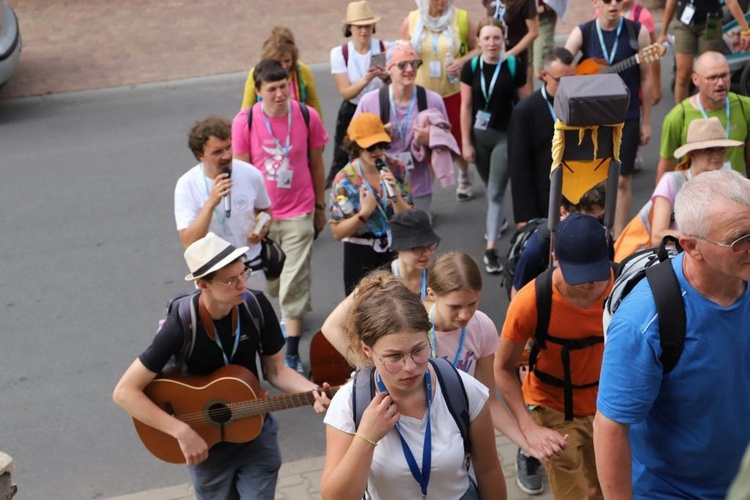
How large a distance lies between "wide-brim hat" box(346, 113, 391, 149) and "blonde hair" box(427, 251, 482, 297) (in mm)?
2193

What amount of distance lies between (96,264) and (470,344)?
5.22 m

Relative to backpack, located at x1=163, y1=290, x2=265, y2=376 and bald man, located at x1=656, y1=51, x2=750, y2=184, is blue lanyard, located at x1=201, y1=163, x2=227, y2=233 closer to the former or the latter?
backpack, located at x1=163, y1=290, x2=265, y2=376

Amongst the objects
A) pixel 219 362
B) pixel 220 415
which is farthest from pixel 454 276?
pixel 220 415

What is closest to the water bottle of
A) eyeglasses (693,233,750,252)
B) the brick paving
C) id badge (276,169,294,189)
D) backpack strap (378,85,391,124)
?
backpack strap (378,85,391,124)

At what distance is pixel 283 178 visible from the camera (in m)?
7.59

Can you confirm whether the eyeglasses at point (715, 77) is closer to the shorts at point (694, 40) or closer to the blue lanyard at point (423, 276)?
the blue lanyard at point (423, 276)

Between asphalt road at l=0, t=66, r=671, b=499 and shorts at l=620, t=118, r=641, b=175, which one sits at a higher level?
shorts at l=620, t=118, r=641, b=175

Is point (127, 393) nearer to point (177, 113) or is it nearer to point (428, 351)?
point (428, 351)

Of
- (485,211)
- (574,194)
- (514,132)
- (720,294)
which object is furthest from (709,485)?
(485,211)

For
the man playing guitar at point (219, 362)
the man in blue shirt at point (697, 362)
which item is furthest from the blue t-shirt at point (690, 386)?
the man playing guitar at point (219, 362)

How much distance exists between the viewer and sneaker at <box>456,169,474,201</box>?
10.3 m

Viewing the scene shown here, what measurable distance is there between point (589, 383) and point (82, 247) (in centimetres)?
577

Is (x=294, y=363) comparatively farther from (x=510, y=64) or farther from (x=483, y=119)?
(x=510, y=64)

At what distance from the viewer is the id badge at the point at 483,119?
8.57 m
